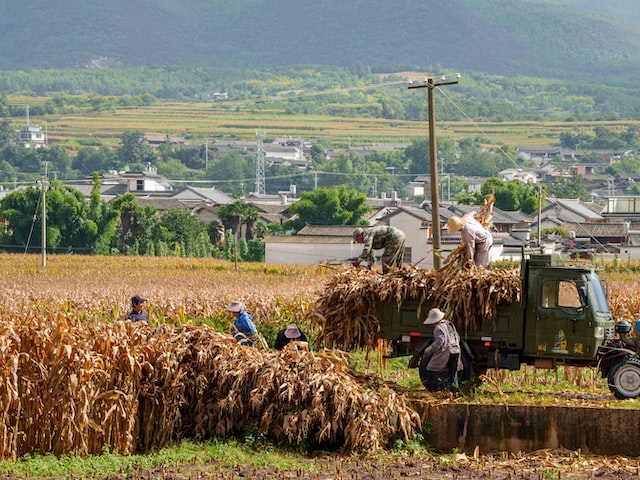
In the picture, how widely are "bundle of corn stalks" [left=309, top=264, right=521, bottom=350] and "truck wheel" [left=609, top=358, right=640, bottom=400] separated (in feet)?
5.99

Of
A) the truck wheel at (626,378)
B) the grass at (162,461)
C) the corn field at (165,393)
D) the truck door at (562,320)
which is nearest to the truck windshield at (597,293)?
the truck door at (562,320)

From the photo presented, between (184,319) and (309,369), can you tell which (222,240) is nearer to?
(184,319)

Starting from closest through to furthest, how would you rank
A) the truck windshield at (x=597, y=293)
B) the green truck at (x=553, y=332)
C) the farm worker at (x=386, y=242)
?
the green truck at (x=553, y=332)
the truck windshield at (x=597, y=293)
the farm worker at (x=386, y=242)

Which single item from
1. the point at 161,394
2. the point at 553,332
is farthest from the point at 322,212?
the point at 161,394

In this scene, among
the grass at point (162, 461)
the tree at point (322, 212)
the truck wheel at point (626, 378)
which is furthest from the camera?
the tree at point (322, 212)

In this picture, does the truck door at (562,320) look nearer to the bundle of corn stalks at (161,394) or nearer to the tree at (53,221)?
the bundle of corn stalks at (161,394)

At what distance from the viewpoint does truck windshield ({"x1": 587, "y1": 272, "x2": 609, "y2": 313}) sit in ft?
63.6

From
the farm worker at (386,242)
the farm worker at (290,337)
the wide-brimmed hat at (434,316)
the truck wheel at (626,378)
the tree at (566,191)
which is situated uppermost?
the tree at (566,191)

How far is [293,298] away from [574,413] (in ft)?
52.3

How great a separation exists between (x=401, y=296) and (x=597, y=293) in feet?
9.82

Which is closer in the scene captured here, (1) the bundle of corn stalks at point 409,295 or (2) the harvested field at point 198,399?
(2) the harvested field at point 198,399

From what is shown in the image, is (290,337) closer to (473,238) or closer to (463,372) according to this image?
(463,372)

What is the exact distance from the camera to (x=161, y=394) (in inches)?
720

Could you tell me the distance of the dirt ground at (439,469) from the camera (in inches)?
637
